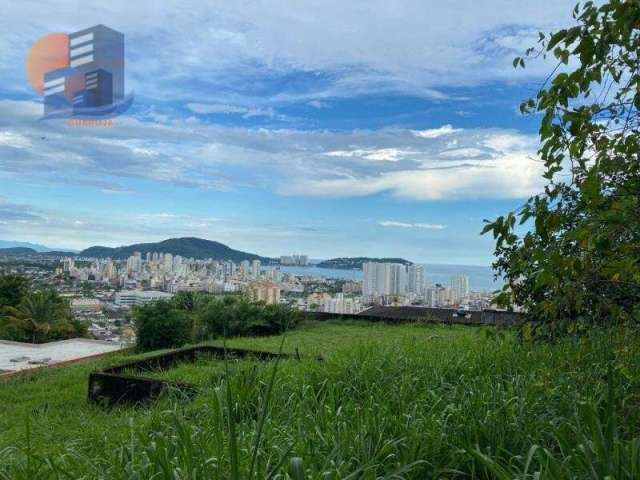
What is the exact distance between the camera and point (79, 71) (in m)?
10.8

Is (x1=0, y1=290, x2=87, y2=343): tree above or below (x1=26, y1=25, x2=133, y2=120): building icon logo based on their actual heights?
below

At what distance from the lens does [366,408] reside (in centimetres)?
266

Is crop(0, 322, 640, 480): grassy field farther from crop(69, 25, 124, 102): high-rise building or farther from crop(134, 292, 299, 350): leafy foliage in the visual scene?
crop(69, 25, 124, 102): high-rise building

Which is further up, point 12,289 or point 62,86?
point 62,86

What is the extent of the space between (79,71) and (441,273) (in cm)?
842

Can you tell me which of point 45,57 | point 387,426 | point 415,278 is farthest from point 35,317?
point 387,426

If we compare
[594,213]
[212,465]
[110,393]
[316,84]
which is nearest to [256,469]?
[212,465]

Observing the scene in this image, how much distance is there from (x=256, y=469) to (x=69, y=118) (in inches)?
388

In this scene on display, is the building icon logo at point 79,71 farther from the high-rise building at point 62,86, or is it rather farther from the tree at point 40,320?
the tree at point 40,320

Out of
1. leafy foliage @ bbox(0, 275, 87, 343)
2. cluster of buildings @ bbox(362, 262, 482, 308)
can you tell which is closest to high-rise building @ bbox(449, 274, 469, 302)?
cluster of buildings @ bbox(362, 262, 482, 308)

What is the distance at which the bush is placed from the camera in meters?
9.36

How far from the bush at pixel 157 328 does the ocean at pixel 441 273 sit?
4965 mm

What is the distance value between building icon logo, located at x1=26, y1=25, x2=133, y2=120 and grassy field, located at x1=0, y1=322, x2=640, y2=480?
734cm

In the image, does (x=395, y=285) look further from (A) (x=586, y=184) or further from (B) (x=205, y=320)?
(A) (x=586, y=184)
